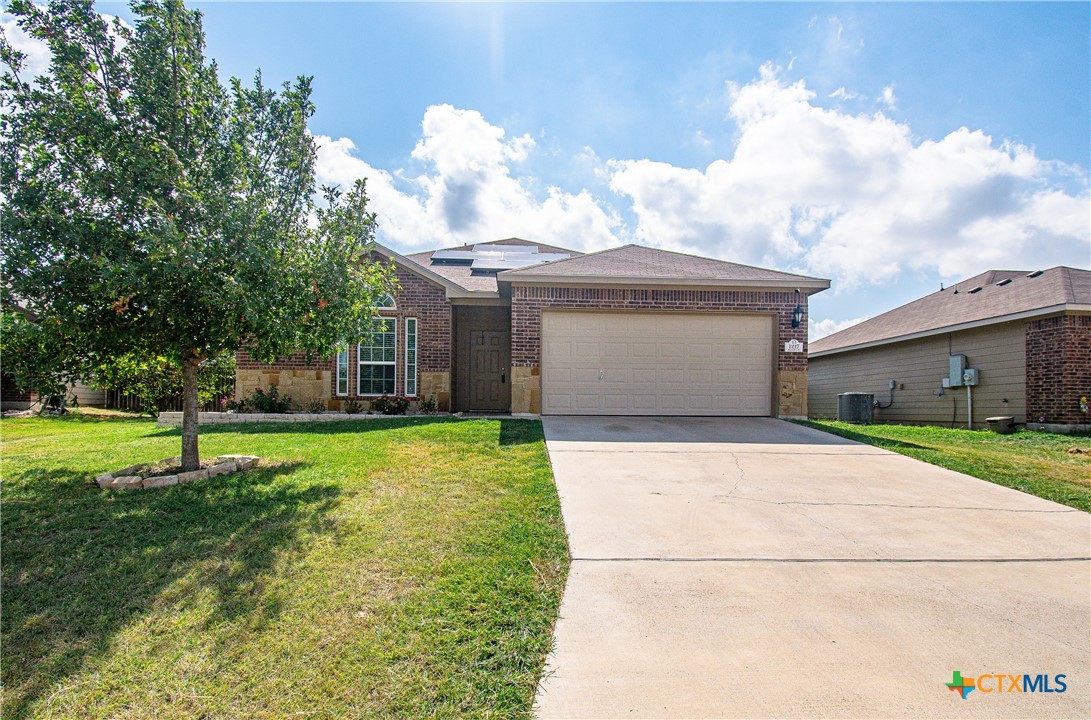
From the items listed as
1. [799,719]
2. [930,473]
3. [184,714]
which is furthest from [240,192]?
[930,473]

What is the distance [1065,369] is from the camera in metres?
10.2

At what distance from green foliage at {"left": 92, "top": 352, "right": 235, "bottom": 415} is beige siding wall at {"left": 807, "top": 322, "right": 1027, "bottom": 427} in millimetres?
14423

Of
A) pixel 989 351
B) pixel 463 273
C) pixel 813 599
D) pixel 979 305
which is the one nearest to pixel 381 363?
pixel 463 273

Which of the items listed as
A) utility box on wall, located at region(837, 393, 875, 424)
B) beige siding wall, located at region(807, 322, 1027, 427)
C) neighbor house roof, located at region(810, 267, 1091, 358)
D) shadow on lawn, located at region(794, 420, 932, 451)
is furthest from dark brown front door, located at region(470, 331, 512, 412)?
beige siding wall, located at region(807, 322, 1027, 427)

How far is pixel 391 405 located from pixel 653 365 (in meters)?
5.54

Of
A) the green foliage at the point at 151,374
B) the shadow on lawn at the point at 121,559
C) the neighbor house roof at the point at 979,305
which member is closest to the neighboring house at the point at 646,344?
the green foliage at the point at 151,374

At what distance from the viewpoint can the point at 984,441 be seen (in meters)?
9.15

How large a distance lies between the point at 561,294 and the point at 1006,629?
28.7 ft

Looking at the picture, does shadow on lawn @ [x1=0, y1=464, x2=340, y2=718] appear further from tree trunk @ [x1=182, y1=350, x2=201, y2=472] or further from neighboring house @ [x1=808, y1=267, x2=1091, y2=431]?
neighboring house @ [x1=808, y1=267, x2=1091, y2=431]

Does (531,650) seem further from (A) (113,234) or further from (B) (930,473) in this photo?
(B) (930,473)

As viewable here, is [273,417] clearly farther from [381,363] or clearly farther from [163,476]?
[163,476]

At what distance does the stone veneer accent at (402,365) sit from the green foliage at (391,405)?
316 mm

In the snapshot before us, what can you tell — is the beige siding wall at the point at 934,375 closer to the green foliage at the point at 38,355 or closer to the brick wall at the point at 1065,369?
the brick wall at the point at 1065,369

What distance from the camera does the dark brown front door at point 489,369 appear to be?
12.4 m
